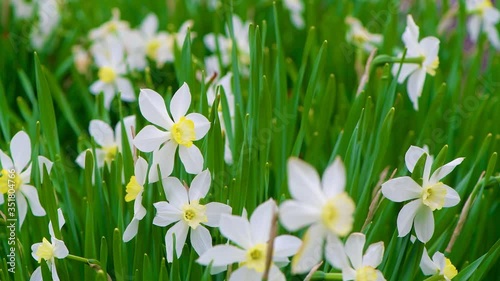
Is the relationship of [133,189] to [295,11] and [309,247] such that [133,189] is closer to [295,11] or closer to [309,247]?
[309,247]

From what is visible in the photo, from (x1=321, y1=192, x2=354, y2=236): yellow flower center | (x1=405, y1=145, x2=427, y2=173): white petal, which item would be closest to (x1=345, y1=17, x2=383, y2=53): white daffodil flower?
(x1=405, y1=145, x2=427, y2=173): white petal

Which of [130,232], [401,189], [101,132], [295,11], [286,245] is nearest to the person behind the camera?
[286,245]

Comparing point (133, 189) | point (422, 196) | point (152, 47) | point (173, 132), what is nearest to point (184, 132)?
point (173, 132)

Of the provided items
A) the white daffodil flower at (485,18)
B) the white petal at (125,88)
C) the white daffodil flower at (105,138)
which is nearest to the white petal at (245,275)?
the white daffodil flower at (105,138)

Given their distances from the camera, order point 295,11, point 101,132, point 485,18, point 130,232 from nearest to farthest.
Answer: point 130,232 < point 101,132 < point 485,18 < point 295,11

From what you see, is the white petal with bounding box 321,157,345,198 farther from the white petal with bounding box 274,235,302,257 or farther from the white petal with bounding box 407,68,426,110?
the white petal with bounding box 407,68,426,110

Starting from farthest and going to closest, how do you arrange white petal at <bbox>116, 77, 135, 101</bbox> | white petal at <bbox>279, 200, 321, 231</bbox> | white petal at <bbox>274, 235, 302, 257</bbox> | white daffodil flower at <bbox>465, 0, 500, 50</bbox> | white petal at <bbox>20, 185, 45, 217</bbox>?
white daffodil flower at <bbox>465, 0, 500, 50</bbox> < white petal at <bbox>116, 77, 135, 101</bbox> < white petal at <bbox>20, 185, 45, 217</bbox> < white petal at <bbox>274, 235, 302, 257</bbox> < white petal at <bbox>279, 200, 321, 231</bbox>
